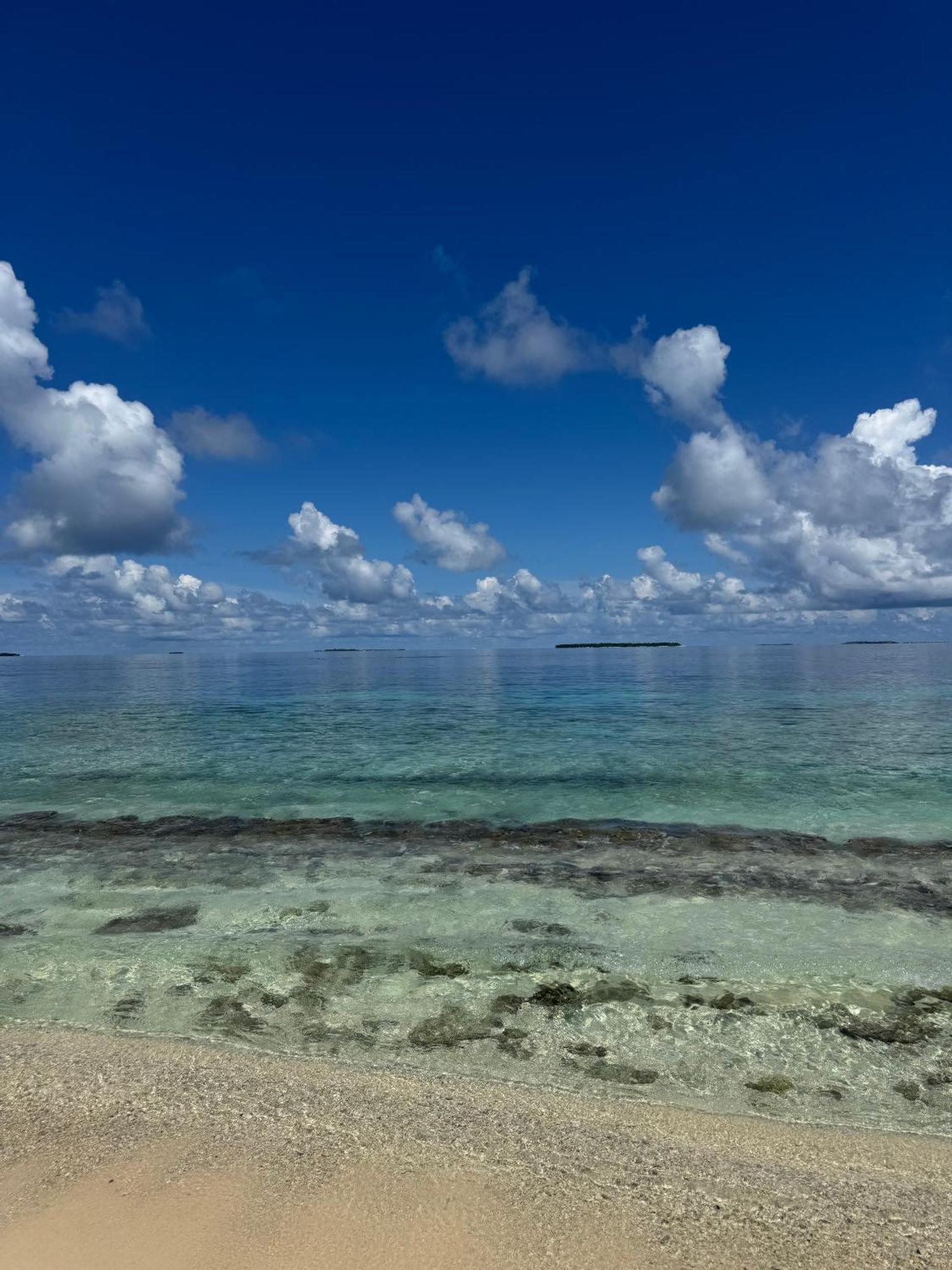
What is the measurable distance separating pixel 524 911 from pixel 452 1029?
5.05 m

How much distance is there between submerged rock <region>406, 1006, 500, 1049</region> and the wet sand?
113cm

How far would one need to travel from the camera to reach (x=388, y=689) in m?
86.4

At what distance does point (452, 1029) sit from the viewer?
9.16 m

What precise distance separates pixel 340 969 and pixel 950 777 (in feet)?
90.2

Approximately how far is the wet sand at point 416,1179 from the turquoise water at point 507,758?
15.4 m

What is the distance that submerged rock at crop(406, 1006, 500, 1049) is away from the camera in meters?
8.84

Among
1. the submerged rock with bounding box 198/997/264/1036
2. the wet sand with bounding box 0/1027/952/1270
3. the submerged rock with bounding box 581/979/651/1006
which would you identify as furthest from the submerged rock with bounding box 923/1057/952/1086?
the submerged rock with bounding box 198/997/264/1036

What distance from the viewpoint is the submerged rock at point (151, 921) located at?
42.4ft

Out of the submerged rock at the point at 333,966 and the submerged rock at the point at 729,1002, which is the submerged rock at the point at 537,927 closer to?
the submerged rock at the point at 333,966

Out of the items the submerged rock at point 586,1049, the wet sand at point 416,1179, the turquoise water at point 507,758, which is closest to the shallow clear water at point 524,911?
the submerged rock at point 586,1049

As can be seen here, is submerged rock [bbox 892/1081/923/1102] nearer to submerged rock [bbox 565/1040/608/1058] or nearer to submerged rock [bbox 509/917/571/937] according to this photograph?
submerged rock [bbox 565/1040/608/1058]

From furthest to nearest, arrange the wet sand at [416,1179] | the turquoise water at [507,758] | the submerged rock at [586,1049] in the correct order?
the turquoise water at [507,758]
the submerged rock at [586,1049]
the wet sand at [416,1179]

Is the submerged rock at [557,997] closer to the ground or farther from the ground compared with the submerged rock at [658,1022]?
closer to the ground

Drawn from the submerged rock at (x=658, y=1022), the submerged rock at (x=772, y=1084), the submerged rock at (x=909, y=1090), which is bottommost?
the submerged rock at (x=658, y=1022)
